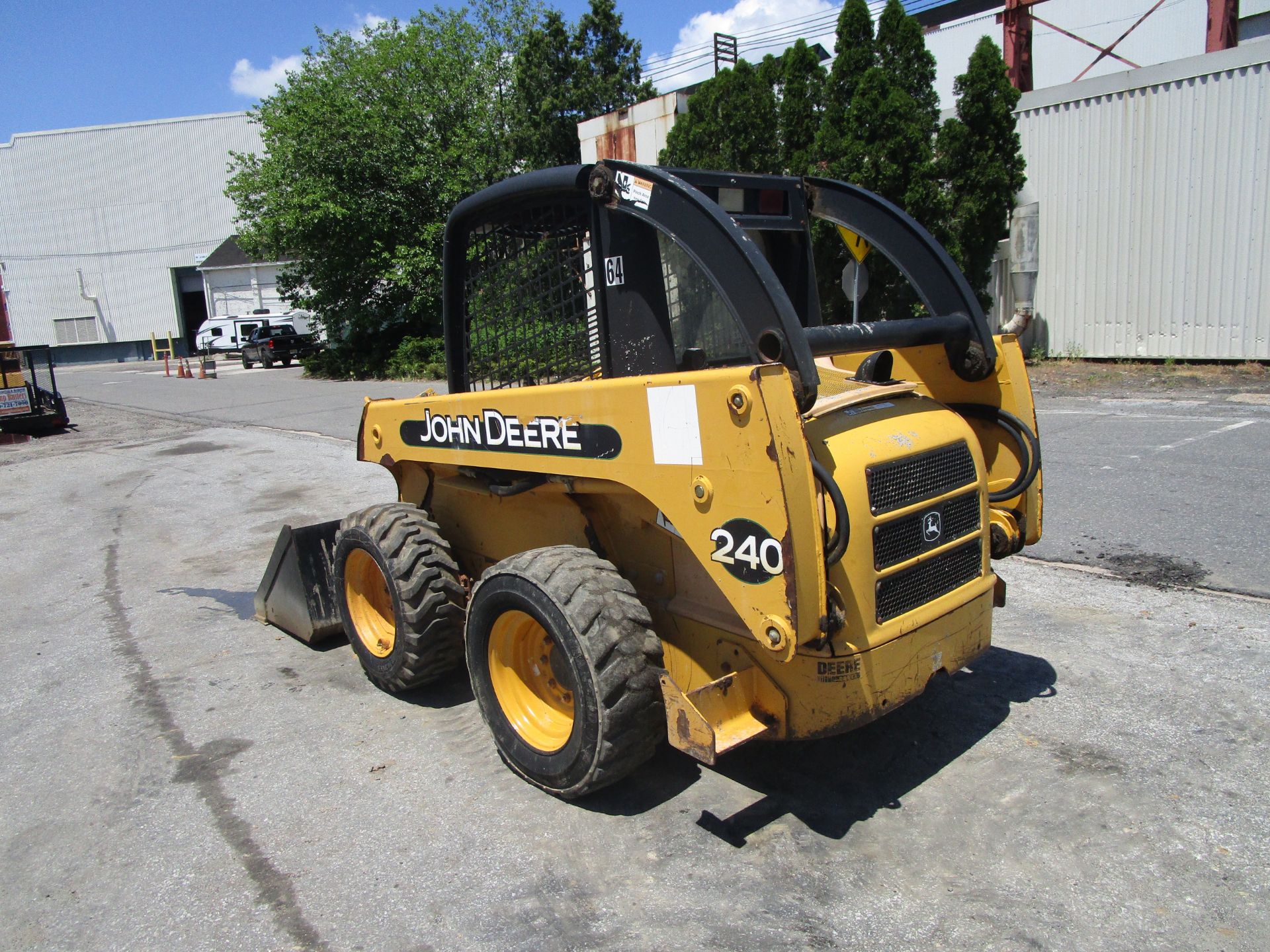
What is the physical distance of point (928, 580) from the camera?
332 cm

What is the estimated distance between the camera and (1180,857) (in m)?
2.95

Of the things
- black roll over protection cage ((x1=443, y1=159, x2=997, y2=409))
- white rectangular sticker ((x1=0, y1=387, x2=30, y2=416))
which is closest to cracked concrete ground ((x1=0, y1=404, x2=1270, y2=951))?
black roll over protection cage ((x1=443, y1=159, x2=997, y2=409))

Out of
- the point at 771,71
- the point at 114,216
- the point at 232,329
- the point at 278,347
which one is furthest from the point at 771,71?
the point at 114,216

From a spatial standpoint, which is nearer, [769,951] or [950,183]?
[769,951]

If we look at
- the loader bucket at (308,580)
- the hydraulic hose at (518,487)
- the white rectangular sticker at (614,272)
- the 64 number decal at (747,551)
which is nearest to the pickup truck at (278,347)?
the loader bucket at (308,580)

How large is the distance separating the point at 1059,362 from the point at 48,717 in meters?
15.5

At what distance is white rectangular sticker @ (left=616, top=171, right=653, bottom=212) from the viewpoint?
315 centimetres

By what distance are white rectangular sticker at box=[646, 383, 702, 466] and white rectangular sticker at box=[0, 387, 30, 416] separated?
17.9 m

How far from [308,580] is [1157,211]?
14693 millimetres

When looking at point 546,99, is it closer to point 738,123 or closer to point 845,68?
point 738,123

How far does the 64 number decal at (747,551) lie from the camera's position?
271cm

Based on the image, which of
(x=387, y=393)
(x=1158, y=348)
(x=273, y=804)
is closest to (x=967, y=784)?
(x=273, y=804)

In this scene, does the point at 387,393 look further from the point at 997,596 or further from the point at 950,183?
the point at 997,596

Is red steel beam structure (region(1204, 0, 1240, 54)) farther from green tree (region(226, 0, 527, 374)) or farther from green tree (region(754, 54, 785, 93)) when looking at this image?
green tree (region(226, 0, 527, 374))
